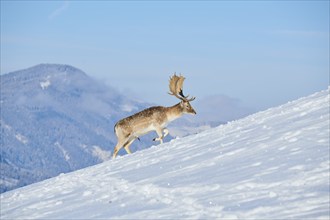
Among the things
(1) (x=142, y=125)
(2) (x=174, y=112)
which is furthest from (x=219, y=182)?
(2) (x=174, y=112)

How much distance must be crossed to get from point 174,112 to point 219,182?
48.1 ft

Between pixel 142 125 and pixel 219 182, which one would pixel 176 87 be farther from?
pixel 219 182

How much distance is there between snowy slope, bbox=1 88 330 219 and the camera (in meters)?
10.3

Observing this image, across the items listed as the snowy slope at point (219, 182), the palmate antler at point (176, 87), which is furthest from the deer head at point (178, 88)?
the snowy slope at point (219, 182)

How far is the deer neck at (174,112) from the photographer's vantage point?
1056 inches

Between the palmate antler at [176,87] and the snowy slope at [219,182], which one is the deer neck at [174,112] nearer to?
the palmate antler at [176,87]

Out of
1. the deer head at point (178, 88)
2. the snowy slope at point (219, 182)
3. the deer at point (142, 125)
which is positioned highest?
the deer head at point (178, 88)

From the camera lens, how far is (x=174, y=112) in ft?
88.9

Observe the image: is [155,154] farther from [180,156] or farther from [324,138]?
[324,138]

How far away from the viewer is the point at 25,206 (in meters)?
16.2

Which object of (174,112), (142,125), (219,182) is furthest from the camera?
(174,112)

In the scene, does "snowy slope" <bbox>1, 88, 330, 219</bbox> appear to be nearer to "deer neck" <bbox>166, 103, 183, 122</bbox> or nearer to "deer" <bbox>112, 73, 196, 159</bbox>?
"deer" <bbox>112, 73, 196, 159</bbox>

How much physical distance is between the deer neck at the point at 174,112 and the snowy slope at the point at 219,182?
6209 mm

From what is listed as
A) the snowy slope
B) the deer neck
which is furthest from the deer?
the snowy slope
